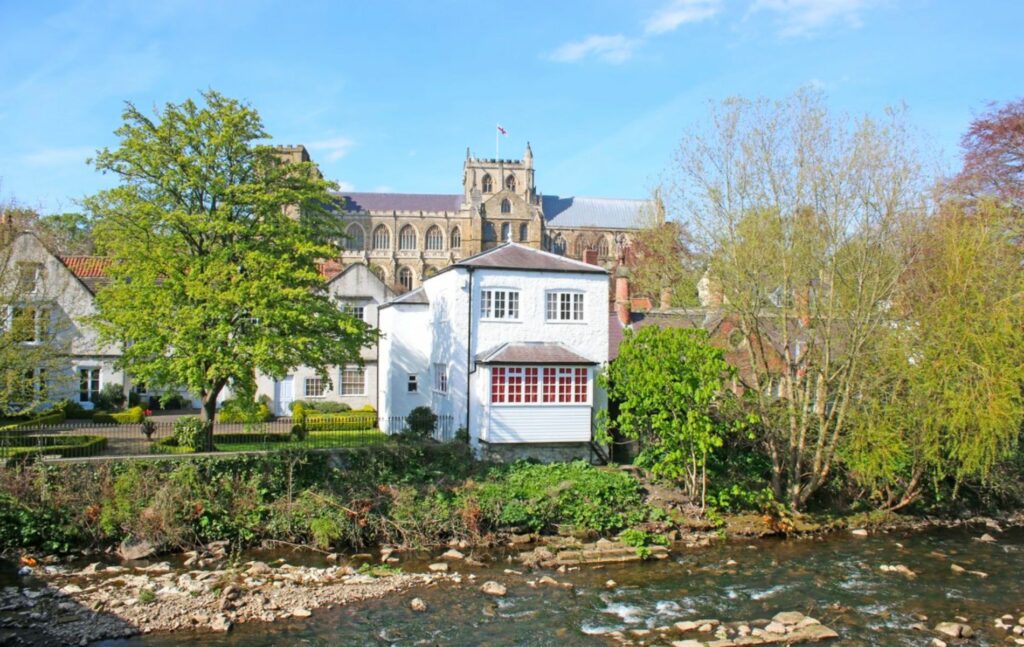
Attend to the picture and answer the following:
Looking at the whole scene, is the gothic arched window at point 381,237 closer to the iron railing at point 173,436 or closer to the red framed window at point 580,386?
the iron railing at point 173,436

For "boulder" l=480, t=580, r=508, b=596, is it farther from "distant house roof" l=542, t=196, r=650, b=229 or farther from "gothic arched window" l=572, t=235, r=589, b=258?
"distant house roof" l=542, t=196, r=650, b=229

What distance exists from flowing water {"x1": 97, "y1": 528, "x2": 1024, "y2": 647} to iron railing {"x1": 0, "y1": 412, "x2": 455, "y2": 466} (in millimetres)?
8495

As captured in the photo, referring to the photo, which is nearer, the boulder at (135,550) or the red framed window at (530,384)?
the boulder at (135,550)

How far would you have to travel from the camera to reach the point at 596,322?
27.2m

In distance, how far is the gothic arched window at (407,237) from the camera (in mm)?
88500

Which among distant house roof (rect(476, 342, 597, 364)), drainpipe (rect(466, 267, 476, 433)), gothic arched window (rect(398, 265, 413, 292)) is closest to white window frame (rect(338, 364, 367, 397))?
drainpipe (rect(466, 267, 476, 433))

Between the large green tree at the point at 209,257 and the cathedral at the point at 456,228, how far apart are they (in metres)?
58.6

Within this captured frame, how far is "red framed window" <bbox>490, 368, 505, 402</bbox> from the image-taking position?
2520 cm

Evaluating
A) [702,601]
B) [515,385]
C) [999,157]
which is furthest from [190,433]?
[999,157]

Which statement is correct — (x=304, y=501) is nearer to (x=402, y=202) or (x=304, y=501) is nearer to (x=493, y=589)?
(x=493, y=589)

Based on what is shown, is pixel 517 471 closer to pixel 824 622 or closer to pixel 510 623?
pixel 510 623

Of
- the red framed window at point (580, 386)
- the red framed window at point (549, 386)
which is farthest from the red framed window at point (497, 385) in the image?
the red framed window at point (580, 386)

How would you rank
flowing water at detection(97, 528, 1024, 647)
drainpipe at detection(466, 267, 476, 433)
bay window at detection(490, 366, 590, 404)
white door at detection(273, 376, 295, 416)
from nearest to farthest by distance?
1. flowing water at detection(97, 528, 1024, 647)
2. bay window at detection(490, 366, 590, 404)
3. drainpipe at detection(466, 267, 476, 433)
4. white door at detection(273, 376, 295, 416)

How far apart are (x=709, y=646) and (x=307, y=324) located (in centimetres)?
1529
